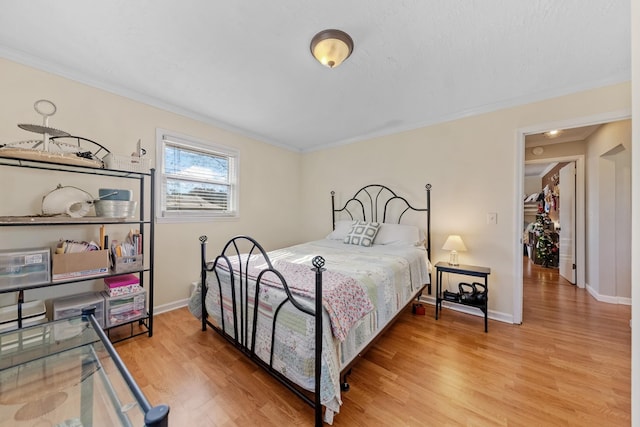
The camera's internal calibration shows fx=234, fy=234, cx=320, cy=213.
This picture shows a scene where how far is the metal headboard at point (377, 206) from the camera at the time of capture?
3.13 metres

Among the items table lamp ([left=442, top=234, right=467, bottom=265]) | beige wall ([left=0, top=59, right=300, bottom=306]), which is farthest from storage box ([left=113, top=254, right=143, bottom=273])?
table lamp ([left=442, top=234, right=467, bottom=265])

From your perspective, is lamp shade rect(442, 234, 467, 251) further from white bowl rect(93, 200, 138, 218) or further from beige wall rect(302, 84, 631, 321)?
white bowl rect(93, 200, 138, 218)

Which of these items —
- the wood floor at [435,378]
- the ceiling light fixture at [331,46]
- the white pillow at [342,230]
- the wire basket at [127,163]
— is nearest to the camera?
the wood floor at [435,378]

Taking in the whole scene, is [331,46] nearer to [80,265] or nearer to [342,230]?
[342,230]

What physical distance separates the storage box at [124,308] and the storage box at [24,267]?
0.46 m

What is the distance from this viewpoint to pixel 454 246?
255 cm

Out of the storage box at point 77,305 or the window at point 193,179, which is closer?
the storage box at point 77,305

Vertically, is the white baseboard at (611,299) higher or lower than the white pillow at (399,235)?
lower

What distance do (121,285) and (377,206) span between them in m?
3.03

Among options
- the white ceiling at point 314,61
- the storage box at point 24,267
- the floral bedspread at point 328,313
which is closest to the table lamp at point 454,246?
the floral bedspread at point 328,313

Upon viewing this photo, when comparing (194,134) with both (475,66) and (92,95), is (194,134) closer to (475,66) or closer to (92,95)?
(92,95)

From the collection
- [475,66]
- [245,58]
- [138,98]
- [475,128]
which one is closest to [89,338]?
[245,58]

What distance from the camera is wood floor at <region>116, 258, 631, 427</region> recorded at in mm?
1321

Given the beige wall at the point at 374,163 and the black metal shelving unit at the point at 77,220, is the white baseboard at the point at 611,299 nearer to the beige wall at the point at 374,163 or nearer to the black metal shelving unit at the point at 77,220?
the beige wall at the point at 374,163
